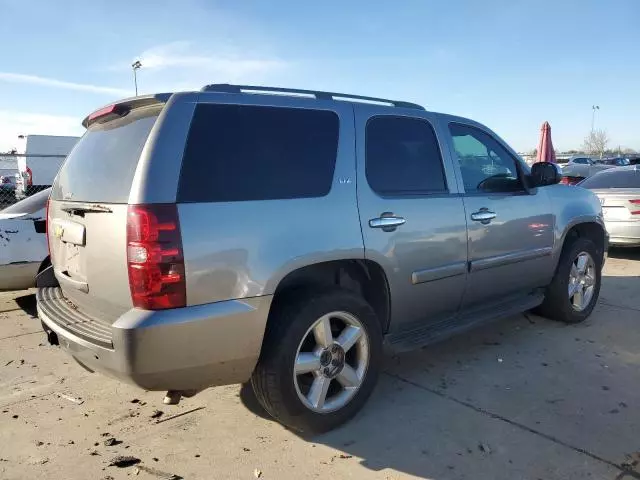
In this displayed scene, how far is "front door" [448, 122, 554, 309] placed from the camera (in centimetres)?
406

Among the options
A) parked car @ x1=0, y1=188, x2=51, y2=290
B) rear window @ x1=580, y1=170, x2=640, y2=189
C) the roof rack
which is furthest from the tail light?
rear window @ x1=580, y1=170, x2=640, y2=189

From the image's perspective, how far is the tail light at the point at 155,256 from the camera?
2.48 m

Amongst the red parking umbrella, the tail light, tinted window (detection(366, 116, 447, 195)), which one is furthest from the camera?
the red parking umbrella

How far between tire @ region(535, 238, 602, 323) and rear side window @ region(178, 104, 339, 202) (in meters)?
2.98

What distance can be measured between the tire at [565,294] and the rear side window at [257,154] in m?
2.98

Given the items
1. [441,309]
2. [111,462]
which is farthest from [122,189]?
[441,309]

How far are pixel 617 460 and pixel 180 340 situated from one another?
239 cm

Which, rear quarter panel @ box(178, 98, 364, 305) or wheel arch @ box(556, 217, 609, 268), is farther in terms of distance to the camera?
wheel arch @ box(556, 217, 609, 268)

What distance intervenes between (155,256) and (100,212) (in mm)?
485

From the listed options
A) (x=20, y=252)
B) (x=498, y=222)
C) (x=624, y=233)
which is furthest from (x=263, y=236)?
(x=624, y=233)

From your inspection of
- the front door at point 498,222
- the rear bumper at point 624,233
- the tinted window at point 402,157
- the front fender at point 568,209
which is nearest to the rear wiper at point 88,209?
the tinted window at point 402,157

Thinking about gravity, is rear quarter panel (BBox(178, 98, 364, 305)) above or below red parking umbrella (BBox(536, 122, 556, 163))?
below

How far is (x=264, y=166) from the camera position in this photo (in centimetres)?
292

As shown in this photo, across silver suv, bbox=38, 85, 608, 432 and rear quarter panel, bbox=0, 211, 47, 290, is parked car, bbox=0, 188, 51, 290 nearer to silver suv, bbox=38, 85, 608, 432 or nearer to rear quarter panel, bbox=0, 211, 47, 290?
rear quarter panel, bbox=0, 211, 47, 290
